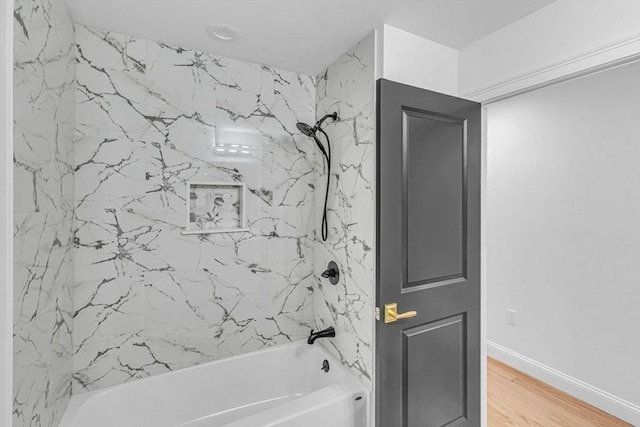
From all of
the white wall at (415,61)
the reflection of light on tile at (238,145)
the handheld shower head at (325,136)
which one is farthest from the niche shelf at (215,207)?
the white wall at (415,61)

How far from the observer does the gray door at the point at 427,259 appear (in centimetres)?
153

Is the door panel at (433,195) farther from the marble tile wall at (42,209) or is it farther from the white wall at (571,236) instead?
the marble tile wall at (42,209)

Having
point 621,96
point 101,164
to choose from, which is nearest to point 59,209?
point 101,164

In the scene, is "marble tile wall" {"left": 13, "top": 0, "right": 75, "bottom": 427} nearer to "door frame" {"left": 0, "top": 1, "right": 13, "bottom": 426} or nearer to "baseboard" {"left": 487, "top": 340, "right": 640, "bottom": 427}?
"door frame" {"left": 0, "top": 1, "right": 13, "bottom": 426}

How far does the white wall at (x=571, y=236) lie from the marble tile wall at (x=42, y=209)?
9.57ft

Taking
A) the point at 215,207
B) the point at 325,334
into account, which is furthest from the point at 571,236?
the point at 215,207

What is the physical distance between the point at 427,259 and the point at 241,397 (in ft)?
4.79

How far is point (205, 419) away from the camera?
189 cm

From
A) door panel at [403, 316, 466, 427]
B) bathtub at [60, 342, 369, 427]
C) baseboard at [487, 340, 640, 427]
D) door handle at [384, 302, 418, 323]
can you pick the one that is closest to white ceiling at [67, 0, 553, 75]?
door handle at [384, 302, 418, 323]

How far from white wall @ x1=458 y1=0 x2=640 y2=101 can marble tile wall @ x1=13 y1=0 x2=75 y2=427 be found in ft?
6.52

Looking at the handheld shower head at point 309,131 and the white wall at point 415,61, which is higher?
the white wall at point 415,61

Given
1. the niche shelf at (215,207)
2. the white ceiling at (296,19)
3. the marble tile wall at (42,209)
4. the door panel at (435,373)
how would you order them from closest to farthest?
the marble tile wall at (42,209), the white ceiling at (296,19), the door panel at (435,373), the niche shelf at (215,207)

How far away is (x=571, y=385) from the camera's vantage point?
98.8 inches

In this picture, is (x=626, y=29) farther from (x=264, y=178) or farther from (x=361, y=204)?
(x=264, y=178)
